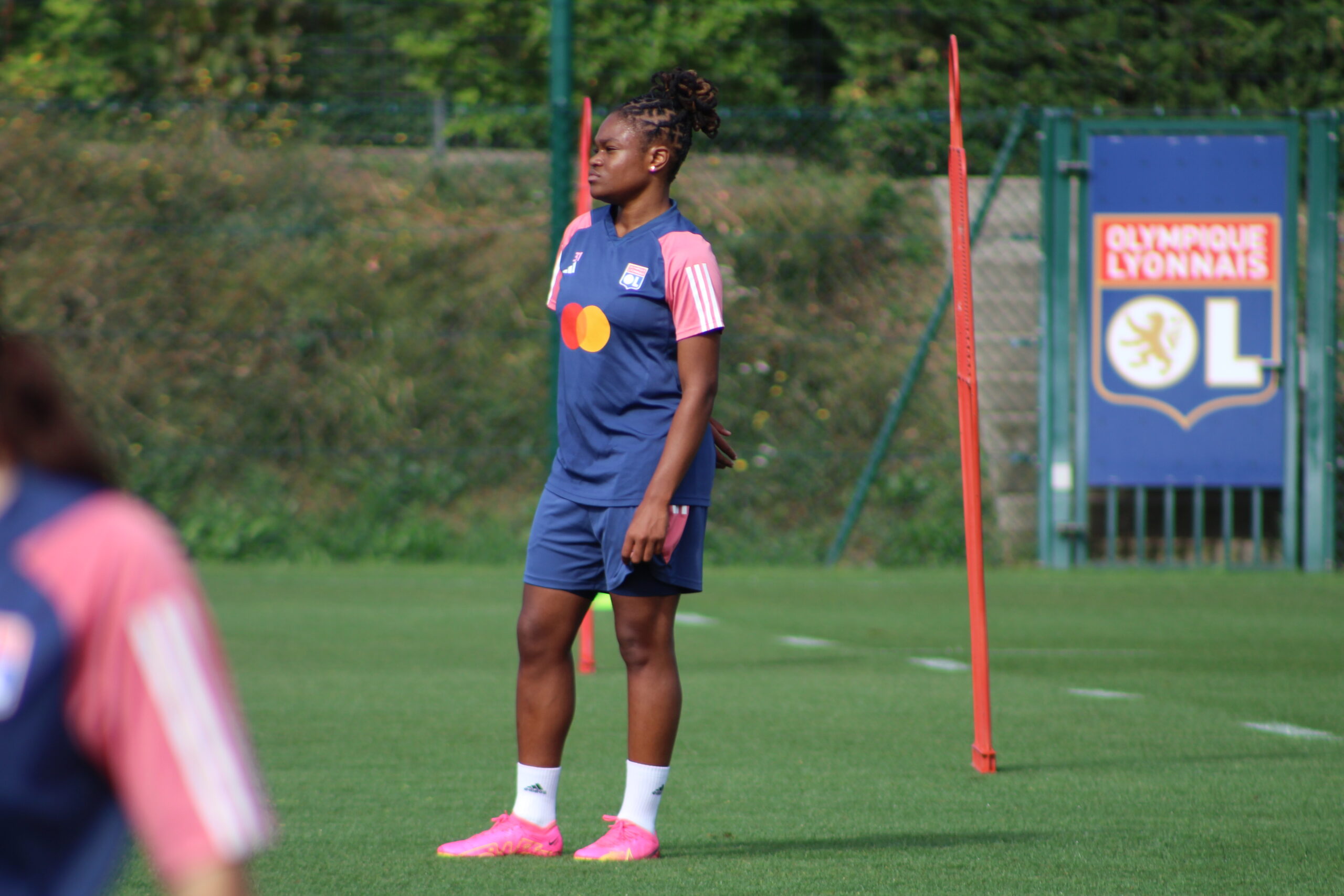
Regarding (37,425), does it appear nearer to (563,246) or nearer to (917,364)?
(563,246)

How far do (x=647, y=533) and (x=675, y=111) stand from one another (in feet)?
3.39

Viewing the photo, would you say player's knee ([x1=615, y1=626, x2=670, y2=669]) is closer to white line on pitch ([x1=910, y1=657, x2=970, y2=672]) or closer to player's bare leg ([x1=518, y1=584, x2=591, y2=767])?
player's bare leg ([x1=518, y1=584, x2=591, y2=767])

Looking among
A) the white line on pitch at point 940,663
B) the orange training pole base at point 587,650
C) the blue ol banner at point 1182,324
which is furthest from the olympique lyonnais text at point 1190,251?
the orange training pole base at point 587,650

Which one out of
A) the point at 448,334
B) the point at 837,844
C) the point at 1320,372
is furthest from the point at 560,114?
the point at 837,844

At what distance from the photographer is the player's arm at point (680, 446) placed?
12.2 ft

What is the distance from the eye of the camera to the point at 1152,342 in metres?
11.4

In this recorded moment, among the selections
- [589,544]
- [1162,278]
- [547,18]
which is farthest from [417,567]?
[547,18]

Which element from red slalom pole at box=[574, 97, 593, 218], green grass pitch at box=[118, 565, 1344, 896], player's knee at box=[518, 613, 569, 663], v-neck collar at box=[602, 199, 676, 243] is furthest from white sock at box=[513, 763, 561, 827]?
red slalom pole at box=[574, 97, 593, 218]

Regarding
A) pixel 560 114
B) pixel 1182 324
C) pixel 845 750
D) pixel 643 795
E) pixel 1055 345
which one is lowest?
pixel 845 750

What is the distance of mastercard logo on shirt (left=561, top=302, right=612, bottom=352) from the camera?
151 inches

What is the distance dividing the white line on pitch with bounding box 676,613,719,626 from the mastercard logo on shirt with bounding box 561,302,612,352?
5.03m

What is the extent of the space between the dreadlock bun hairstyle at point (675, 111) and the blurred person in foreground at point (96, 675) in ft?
9.22

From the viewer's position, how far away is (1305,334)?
1155cm

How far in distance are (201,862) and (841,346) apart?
36.4 ft
